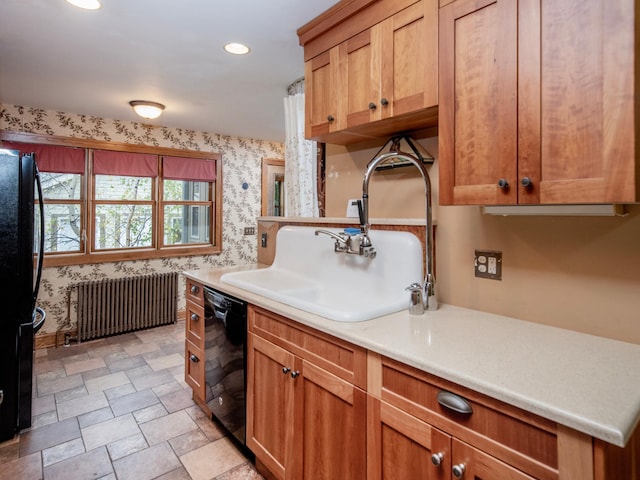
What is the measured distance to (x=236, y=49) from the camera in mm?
2289

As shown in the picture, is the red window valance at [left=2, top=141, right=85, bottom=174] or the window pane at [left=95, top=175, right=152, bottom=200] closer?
the red window valance at [left=2, top=141, right=85, bottom=174]

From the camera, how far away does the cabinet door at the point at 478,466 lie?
0.87 m

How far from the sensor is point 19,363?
2146 millimetres

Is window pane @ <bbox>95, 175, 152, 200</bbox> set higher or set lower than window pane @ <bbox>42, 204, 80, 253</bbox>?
higher

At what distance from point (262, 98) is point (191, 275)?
172 centimetres

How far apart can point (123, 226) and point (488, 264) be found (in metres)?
3.98

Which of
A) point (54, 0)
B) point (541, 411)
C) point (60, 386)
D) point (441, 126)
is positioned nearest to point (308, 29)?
point (441, 126)

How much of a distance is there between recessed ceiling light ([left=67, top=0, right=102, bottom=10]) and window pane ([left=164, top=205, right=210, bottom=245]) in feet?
9.31

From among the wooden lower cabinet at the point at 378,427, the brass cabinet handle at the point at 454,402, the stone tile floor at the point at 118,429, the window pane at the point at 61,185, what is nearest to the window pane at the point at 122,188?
the window pane at the point at 61,185

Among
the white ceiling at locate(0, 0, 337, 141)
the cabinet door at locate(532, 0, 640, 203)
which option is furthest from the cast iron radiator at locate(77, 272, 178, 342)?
the cabinet door at locate(532, 0, 640, 203)

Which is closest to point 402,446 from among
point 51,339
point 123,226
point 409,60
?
point 409,60

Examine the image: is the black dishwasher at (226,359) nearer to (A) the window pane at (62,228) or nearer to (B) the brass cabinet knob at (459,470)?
(B) the brass cabinet knob at (459,470)

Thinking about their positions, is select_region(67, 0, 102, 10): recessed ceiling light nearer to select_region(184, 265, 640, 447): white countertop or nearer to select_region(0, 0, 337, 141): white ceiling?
select_region(0, 0, 337, 141): white ceiling

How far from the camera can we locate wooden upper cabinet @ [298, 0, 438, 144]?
1441 mm
